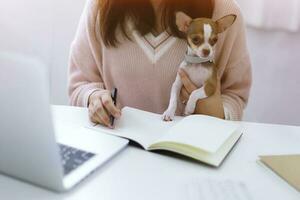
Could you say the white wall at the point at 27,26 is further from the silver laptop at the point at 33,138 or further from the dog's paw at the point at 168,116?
the silver laptop at the point at 33,138

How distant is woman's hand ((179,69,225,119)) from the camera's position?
3.13ft

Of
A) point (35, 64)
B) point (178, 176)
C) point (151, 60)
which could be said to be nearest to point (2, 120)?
point (35, 64)

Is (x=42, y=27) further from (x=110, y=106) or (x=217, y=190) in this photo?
(x=217, y=190)

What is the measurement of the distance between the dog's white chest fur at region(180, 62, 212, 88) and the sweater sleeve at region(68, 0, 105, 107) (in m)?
0.28

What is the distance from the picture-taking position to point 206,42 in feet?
2.97

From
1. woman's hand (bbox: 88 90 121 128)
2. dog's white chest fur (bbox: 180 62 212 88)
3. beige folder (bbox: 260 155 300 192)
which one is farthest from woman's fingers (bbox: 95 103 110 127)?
beige folder (bbox: 260 155 300 192)

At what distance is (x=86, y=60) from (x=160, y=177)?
0.57 meters

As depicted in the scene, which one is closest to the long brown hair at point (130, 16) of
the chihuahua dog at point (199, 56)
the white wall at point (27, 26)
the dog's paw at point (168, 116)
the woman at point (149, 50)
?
the woman at point (149, 50)

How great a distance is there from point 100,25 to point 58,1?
60cm

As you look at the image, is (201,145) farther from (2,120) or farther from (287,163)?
(2,120)

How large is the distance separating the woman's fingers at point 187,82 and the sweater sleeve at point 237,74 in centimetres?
14

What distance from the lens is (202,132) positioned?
79 cm

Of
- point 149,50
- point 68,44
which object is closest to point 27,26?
point 68,44

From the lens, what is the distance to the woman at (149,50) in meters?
1.07
